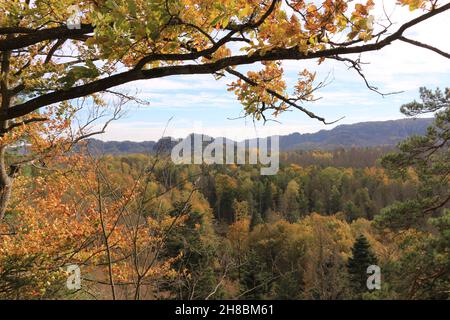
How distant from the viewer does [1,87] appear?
4.92 meters

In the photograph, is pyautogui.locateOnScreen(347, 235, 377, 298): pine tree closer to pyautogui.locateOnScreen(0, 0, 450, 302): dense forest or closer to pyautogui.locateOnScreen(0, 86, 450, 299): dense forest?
pyautogui.locateOnScreen(0, 86, 450, 299): dense forest

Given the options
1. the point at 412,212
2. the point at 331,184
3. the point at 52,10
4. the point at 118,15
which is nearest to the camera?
the point at 118,15

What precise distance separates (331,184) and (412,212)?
2656 inches

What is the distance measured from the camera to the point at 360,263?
27328mm

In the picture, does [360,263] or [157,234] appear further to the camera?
[360,263]

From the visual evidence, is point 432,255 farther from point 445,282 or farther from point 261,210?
point 261,210

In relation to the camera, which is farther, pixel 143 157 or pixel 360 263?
pixel 360 263

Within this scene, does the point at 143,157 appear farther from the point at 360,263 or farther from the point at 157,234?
the point at 360,263

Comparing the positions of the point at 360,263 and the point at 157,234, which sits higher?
the point at 157,234

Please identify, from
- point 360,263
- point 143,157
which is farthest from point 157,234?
point 360,263

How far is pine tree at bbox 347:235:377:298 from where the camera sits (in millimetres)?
25953
